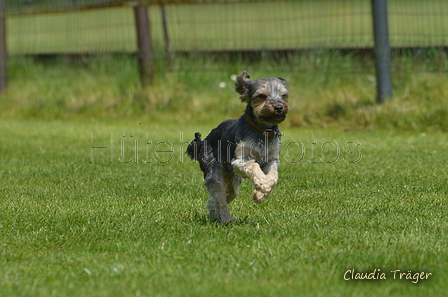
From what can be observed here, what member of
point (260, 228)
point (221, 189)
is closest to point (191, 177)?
point (221, 189)

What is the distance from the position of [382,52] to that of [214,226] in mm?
7514

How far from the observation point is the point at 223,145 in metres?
5.90

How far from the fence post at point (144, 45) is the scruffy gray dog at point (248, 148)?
856 centimetres

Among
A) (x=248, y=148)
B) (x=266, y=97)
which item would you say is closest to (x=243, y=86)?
(x=266, y=97)

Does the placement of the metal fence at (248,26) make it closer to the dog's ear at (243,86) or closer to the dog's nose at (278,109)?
the dog's ear at (243,86)

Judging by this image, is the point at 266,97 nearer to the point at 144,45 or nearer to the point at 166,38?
the point at 144,45

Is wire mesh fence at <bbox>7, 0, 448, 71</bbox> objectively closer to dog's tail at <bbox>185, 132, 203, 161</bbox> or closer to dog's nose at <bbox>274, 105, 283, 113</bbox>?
dog's tail at <bbox>185, 132, 203, 161</bbox>

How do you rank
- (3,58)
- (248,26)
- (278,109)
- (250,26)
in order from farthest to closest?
(3,58) < (248,26) < (250,26) < (278,109)

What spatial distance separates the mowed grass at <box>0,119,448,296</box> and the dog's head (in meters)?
0.83

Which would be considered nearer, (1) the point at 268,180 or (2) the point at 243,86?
(1) the point at 268,180

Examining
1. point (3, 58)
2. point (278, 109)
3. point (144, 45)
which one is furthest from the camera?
point (3, 58)

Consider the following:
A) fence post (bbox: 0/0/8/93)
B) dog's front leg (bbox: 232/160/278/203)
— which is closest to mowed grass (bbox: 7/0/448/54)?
fence post (bbox: 0/0/8/93)

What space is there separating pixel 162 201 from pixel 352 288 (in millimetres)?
3040

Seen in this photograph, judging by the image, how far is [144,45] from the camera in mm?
14500
